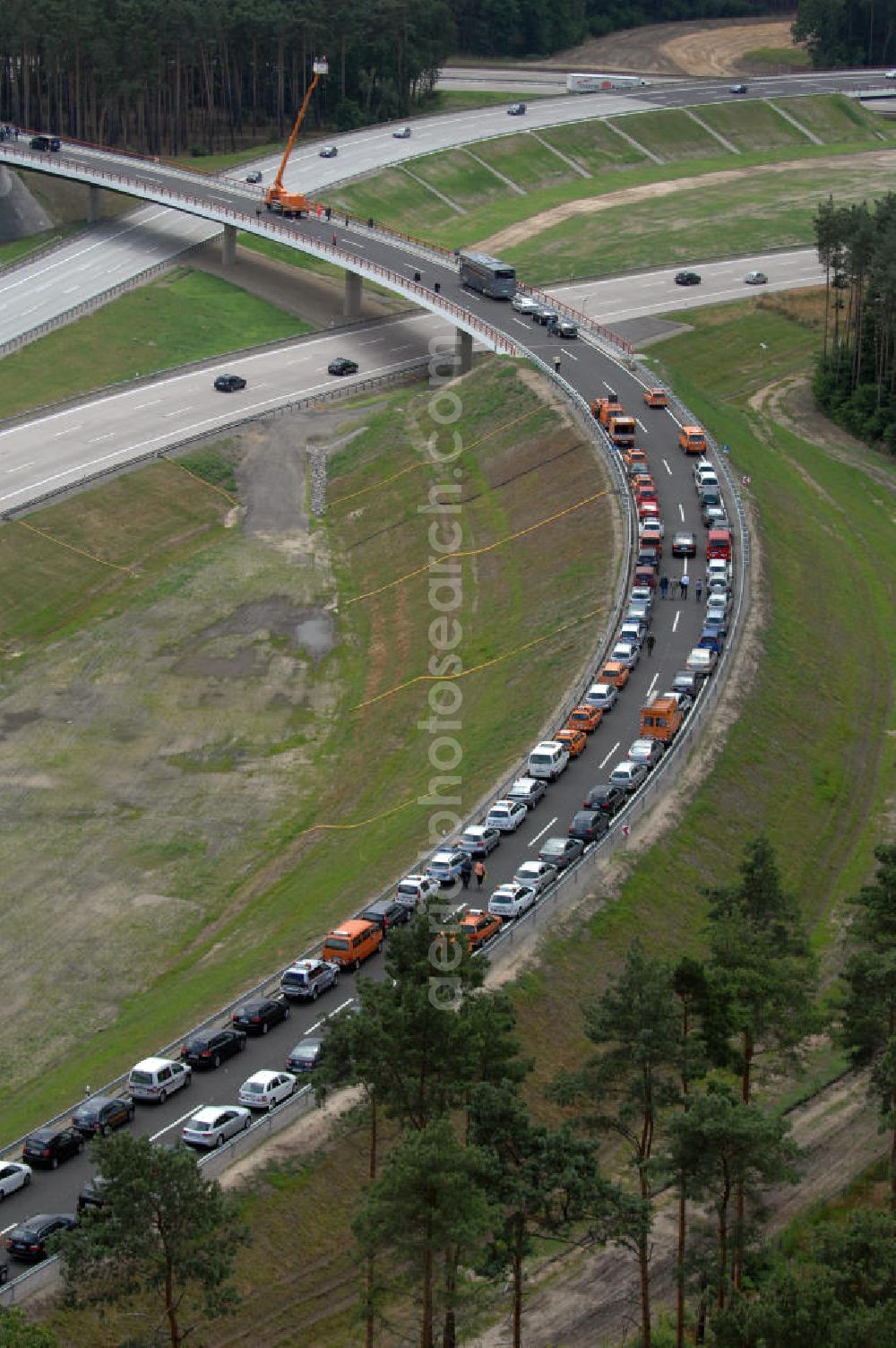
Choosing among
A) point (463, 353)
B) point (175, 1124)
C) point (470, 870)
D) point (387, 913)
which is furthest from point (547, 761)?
point (463, 353)

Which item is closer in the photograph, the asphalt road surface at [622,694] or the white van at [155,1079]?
the asphalt road surface at [622,694]

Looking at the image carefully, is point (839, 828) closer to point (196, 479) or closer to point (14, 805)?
point (14, 805)

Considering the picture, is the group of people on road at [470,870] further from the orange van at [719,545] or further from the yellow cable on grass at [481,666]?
the orange van at [719,545]

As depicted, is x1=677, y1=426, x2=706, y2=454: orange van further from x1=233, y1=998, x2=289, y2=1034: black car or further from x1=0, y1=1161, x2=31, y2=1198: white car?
x1=0, y1=1161, x2=31, y2=1198: white car

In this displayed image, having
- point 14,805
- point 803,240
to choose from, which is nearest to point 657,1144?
point 14,805

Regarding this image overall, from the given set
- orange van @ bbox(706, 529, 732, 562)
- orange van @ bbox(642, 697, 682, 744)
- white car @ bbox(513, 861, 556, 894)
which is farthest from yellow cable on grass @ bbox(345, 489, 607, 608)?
white car @ bbox(513, 861, 556, 894)

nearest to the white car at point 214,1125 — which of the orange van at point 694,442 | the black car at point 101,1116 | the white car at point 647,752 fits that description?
the black car at point 101,1116
